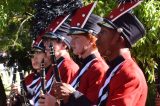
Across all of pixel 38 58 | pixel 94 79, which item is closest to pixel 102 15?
pixel 38 58

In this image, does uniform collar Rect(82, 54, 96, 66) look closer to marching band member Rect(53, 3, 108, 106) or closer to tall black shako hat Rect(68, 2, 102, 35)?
marching band member Rect(53, 3, 108, 106)

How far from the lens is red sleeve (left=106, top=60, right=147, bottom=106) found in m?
3.69

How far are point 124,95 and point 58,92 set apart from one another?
668mm

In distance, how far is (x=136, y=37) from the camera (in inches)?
164

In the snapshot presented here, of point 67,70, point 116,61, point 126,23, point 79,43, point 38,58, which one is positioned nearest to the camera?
point 116,61

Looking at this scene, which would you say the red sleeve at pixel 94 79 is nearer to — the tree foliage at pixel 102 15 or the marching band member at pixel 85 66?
the marching band member at pixel 85 66

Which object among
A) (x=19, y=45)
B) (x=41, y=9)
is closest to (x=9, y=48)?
(x=19, y=45)

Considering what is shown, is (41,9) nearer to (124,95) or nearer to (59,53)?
(59,53)

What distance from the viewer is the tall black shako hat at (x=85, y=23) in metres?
4.82

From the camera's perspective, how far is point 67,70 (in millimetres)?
5285

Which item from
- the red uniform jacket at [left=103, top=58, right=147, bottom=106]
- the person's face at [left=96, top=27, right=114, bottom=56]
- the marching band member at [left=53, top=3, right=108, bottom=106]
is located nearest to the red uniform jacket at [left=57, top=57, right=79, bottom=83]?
the marching band member at [left=53, top=3, right=108, bottom=106]

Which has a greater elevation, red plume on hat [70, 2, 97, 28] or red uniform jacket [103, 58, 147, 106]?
red plume on hat [70, 2, 97, 28]

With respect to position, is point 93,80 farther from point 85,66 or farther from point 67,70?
point 67,70

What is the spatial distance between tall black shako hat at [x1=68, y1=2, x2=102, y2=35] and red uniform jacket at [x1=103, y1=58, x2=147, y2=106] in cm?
105
